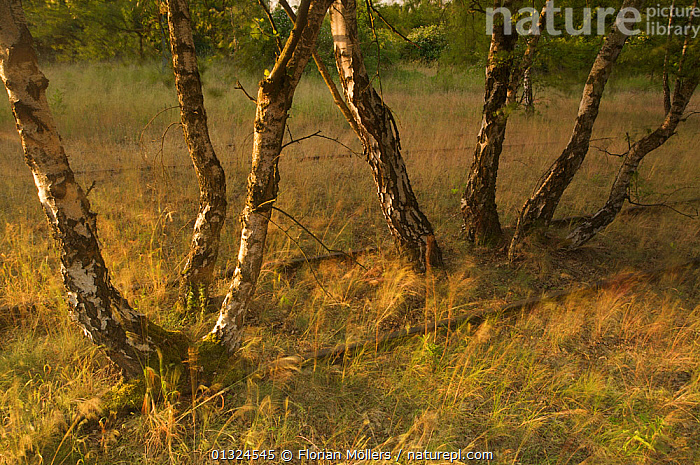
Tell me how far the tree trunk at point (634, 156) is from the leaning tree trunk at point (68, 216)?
5.19m

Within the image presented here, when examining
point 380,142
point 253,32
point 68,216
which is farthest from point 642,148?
point 68,216

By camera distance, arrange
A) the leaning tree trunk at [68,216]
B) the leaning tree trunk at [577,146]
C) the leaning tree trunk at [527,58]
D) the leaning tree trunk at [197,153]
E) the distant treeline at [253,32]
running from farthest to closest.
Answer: the leaning tree trunk at [577,146] < the leaning tree trunk at [527,58] < the distant treeline at [253,32] < the leaning tree trunk at [197,153] < the leaning tree trunk at [68,216]

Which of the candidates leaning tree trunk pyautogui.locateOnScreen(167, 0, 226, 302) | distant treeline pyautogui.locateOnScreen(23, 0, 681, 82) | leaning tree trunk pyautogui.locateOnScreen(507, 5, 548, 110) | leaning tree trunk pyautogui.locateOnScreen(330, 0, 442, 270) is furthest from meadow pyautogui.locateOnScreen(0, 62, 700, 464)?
leaning tree trunk pyautogui.locateOnScreen(507, 5, 548, 110)

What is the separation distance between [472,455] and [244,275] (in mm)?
2052

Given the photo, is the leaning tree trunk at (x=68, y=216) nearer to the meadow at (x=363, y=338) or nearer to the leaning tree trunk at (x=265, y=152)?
the meadow at (x=363, y=338)

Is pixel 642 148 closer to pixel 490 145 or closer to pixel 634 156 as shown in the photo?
pixel 634 156

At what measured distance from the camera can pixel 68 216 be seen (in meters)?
2.50

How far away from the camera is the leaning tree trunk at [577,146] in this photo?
484 centimetres

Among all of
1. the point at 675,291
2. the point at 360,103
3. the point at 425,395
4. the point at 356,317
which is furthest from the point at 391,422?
the point at 675,291

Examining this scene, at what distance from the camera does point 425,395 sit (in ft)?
10.9

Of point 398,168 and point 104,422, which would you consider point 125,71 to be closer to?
point 398,168

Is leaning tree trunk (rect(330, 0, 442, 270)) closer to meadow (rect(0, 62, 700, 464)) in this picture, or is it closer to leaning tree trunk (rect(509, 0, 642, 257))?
meadow (rect(0, 62, 700, 464))

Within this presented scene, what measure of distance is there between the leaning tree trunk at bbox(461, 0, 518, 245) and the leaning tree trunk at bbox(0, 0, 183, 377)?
4112 mm

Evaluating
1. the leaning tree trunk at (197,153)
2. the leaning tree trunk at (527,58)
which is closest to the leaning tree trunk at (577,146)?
the leaning tree trunk at (527,58)
